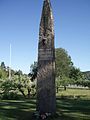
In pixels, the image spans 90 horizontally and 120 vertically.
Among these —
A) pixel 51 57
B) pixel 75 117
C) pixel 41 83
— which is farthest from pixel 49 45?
pixel 75 117

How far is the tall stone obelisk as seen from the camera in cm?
1736

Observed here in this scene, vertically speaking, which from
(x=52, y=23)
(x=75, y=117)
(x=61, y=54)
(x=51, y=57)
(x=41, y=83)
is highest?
(x=61, y=54)

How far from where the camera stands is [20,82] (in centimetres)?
3744

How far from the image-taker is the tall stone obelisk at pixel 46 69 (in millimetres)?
17359

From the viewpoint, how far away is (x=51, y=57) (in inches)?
682

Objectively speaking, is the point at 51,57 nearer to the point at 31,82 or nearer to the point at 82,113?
the point at 82,113

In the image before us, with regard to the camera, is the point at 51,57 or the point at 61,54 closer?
the point at 51,57

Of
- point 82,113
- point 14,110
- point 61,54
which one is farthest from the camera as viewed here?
point 61,54

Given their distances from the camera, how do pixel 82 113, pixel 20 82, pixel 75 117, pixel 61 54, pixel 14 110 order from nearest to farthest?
pixel 75 117 → pixel 82 113 → pixel 14 110 → pixel 20 82 → pixel 61 54

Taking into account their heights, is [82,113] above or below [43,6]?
below

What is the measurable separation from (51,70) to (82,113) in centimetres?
329

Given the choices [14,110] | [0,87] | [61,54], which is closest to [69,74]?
[61,54]

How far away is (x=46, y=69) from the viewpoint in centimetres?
1742

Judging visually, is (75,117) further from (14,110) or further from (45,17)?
(45,17)
